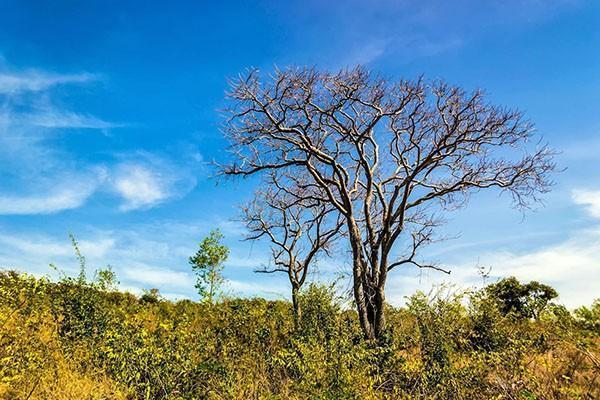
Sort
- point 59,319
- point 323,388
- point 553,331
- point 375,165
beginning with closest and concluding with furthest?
point 323,388 < point 59,319 < point 553,331 < point 375,165

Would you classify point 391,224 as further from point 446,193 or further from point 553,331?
point 553,331

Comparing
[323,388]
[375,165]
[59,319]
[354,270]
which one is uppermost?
[375,165]

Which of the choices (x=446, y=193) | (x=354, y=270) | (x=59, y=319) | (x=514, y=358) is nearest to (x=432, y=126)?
(x=446, y=193)

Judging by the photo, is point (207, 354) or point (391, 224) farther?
point (391, 224)

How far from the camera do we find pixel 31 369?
7.18 m

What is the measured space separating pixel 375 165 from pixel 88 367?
10.0 m

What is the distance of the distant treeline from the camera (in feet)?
23.9

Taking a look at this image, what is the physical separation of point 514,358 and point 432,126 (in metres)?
7.40

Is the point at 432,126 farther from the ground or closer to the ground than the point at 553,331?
farther from the ground

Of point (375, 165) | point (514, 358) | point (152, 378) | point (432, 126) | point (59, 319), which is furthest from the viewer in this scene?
point (375, 165)

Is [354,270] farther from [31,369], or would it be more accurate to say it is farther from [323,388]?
[31,369]

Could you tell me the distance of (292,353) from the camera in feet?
26.8

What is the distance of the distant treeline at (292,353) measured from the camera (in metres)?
7.30

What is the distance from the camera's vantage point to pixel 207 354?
897cm
